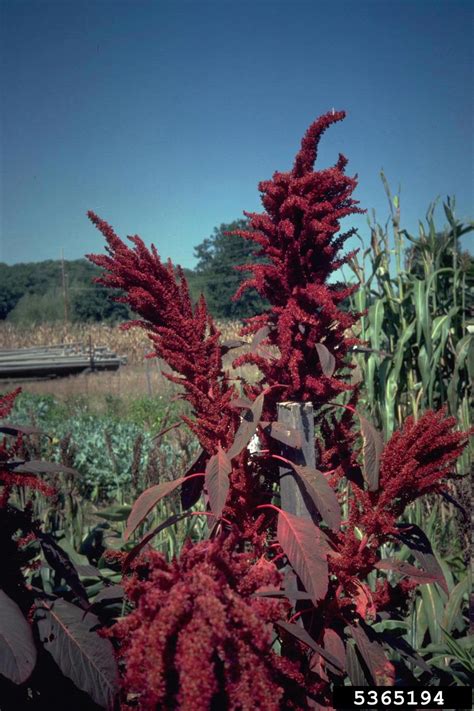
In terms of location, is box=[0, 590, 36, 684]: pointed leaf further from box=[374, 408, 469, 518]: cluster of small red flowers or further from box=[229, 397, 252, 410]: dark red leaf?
box=[374, 408, 469, 518]: cluster of small red flowers

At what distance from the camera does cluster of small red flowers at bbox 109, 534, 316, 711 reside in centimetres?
57

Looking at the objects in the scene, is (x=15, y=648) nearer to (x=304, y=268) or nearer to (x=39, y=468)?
(x=39, y=468)

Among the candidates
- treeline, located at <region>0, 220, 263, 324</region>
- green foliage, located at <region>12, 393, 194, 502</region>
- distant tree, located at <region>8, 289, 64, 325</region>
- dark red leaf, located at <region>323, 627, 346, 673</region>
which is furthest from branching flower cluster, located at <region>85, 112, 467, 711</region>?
distant tree, located at <region>8, 289, 64, 325</region>

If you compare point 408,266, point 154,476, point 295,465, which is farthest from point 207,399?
point 408,266

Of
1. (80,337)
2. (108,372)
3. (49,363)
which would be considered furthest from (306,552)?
(80,337)

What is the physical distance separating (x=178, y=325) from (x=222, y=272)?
38900mm

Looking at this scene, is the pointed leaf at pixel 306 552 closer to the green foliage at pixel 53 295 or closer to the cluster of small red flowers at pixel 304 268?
the cluster of small red flowers at pixel 304 268

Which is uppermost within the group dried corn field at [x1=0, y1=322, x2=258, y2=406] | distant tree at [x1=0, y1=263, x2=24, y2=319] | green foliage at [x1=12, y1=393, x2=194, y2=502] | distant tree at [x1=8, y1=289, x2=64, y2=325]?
distant tree at [x1=0, y1=263, x2=24, y2=319]

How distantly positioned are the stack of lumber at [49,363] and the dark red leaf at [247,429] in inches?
571

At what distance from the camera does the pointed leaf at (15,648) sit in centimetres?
76

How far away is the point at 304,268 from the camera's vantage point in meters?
1.01

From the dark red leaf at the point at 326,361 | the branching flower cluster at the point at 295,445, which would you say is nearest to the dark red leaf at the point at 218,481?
the branching flower cluster at the point at 295,445

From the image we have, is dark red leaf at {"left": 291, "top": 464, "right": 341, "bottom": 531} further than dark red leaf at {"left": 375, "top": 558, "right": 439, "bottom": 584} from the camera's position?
No

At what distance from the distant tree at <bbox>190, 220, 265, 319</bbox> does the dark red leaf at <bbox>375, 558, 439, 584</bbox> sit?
106 feet
